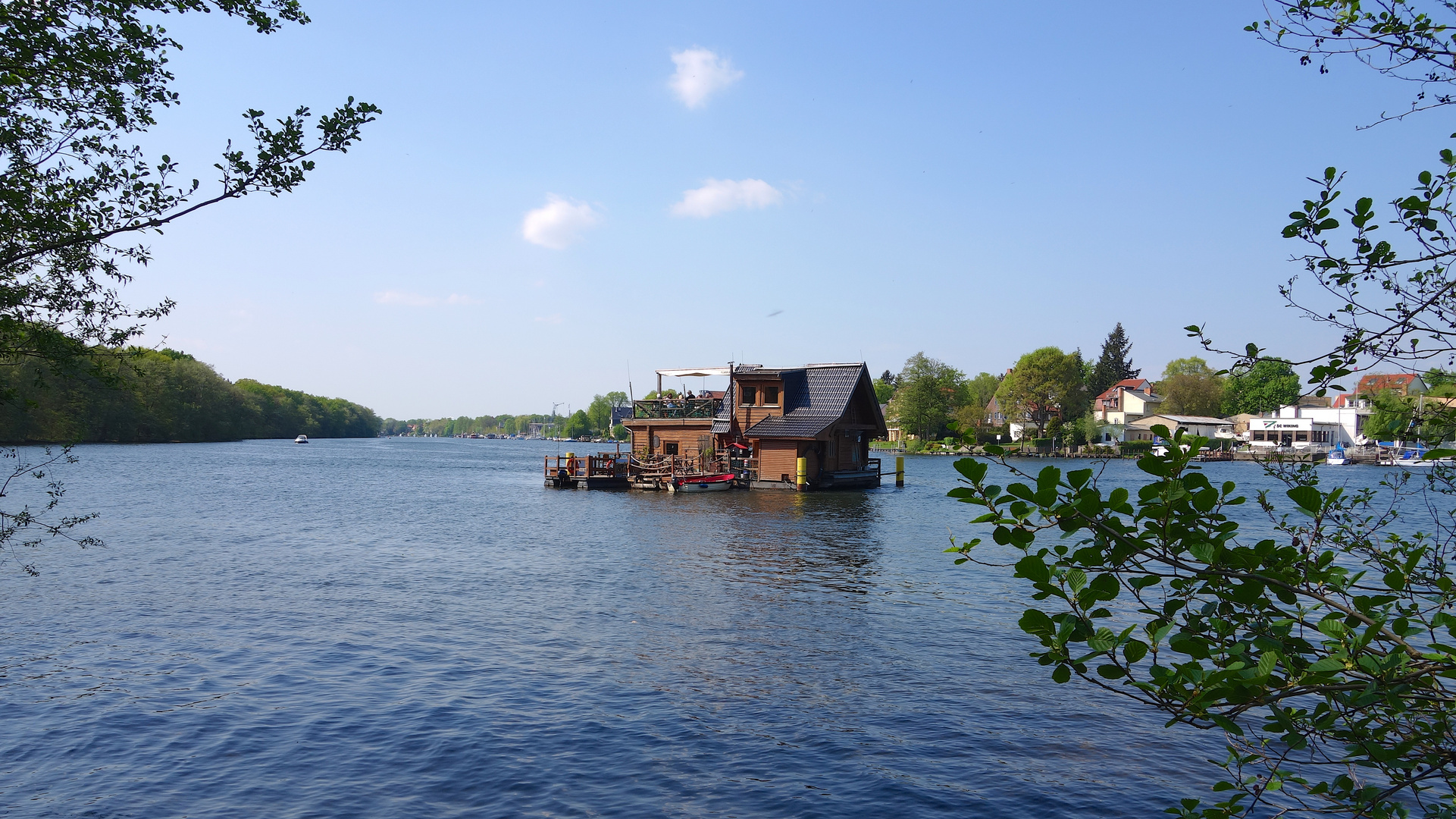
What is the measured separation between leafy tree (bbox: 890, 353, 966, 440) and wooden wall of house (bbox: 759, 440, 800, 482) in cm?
6220

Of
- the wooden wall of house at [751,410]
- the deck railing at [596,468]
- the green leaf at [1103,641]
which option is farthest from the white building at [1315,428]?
the green leaf at [1103,641]

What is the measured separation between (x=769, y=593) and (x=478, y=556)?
997 centimetres

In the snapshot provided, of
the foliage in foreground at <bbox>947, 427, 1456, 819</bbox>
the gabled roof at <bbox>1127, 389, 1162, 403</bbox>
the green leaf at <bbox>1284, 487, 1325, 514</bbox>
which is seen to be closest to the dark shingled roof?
the green leaf at <bbox>1284, 487, 1325, 514</bbox>

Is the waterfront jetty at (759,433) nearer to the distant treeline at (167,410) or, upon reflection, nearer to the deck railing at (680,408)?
the deck railing at (680,408)

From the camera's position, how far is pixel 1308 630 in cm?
1314

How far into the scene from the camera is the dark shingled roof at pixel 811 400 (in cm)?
4475

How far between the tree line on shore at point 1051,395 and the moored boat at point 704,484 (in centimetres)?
5030

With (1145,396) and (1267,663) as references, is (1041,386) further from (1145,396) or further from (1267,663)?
(1267,663)

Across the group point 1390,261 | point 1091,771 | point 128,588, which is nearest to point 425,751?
point 1091,771

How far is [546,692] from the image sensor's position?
11.5 meters

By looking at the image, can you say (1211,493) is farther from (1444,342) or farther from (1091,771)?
(1091,771)

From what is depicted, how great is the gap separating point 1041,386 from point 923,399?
1456cm

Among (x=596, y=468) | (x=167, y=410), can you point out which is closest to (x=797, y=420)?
(x=596, y=468)

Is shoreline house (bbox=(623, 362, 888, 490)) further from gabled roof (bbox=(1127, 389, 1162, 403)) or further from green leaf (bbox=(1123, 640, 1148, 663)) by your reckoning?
gabled roof (bbox=(1127, 389, 1162, 403))
